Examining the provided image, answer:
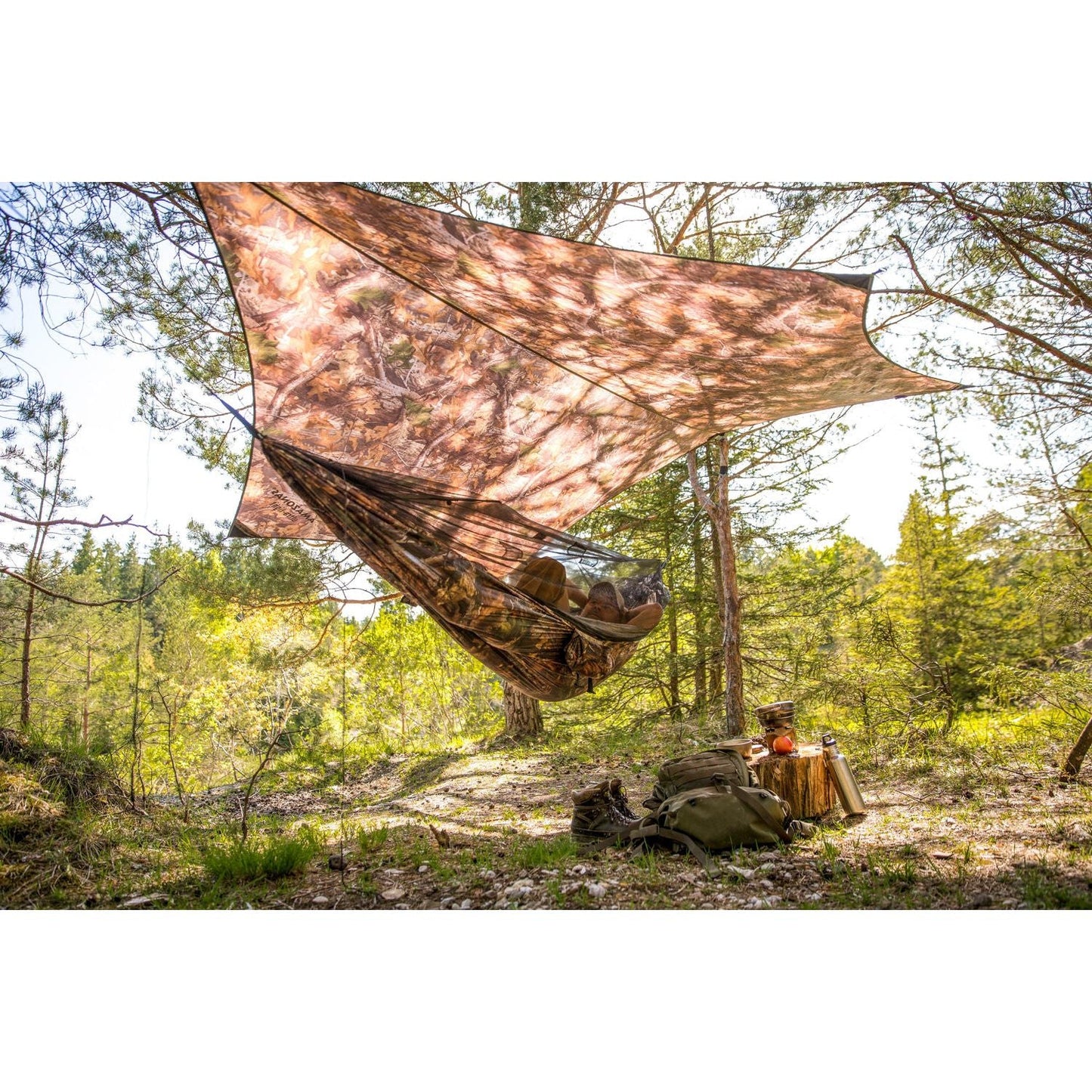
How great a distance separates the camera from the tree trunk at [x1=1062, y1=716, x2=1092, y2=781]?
250 cm

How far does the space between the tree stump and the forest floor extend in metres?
0.10

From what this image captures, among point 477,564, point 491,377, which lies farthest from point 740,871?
point 491,377

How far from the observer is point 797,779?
2.35 meters

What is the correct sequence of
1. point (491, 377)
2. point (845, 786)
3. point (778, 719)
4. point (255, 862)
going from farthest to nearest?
point (778, 719) → point (845, 786) → point (491, 377) → point (255, 862)

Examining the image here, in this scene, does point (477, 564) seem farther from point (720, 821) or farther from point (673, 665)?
point (673, 665)

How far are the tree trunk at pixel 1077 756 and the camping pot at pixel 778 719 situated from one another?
41.0 inches

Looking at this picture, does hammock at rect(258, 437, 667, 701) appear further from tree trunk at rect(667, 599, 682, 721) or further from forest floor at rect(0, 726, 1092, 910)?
tree trunk at rect(667, 599, 682, 721)

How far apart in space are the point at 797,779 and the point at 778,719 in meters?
0.25

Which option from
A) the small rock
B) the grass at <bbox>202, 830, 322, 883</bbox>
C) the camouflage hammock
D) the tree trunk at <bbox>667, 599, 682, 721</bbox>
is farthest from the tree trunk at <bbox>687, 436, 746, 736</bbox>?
the grass at <bbox>202, 830, 322, 883</bbox>
